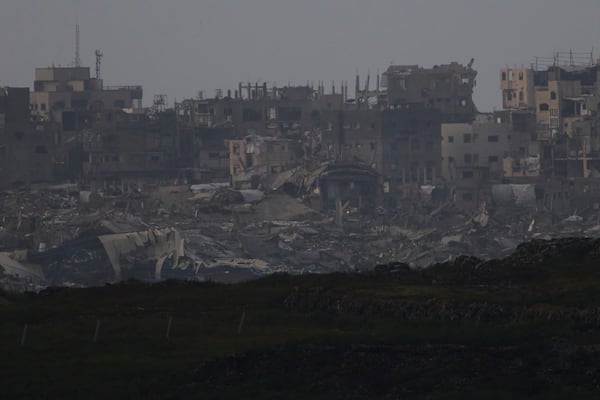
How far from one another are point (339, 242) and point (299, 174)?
2460 centimetres

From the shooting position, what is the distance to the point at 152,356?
27094mm

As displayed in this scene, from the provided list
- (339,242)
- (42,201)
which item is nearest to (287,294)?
(339,242)

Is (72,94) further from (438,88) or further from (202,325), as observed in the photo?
(202,325)

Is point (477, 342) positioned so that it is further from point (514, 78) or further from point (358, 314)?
point (514, 78)

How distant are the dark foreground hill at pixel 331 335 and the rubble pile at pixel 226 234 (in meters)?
34.0

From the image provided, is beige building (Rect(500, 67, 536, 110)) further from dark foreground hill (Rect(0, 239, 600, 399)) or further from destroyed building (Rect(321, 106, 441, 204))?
dark foreground hill (Rect(0, 239, 600, 399))

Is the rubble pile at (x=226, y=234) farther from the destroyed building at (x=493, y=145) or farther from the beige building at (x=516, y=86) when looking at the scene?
the beige building at (x=516, y=86)

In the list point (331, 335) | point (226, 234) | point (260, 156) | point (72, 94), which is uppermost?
point (72, 94)

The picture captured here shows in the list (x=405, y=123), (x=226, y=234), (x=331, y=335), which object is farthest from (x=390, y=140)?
(x=331, y=335)

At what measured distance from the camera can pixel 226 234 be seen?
91438 mm

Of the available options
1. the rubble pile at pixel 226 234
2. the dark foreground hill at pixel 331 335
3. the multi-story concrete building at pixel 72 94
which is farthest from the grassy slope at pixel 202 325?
the multi-story concrete building at pixel 72 94

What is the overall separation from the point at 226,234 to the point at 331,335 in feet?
209

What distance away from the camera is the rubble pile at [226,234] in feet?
258

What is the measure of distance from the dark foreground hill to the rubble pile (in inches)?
1337
